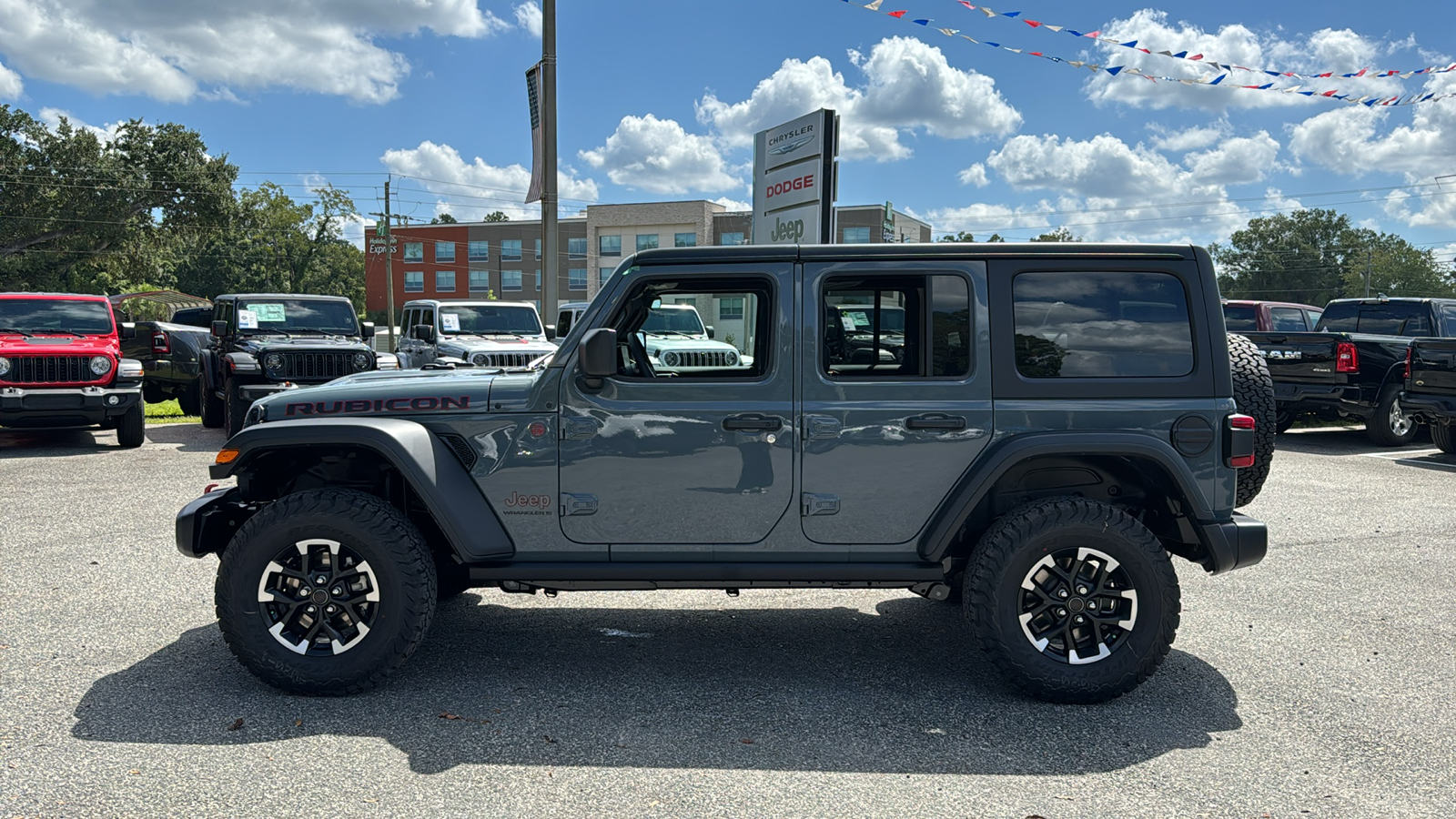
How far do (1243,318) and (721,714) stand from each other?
47.1 ft

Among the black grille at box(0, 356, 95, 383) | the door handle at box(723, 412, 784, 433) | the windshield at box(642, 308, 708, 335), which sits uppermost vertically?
the windshield at box(642, 308, 708, 335)

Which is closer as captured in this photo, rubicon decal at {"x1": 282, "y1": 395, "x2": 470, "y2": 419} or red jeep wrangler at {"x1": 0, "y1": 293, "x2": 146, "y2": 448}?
rubicon decal at {"x1": 282, "y1": 395, "x2": 470, "y2": 419}

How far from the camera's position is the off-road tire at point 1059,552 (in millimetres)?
4164

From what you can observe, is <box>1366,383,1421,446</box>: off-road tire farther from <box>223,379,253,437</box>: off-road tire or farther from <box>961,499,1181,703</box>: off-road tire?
<box>223,379,253,437</box>: off-road tire

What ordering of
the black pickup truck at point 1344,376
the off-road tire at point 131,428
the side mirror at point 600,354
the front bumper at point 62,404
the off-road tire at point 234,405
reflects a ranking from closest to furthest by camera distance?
the side mirror at point 600,354 → the front bumper at point 62,404 → the off-road tire at point 234,405 → the off-road tire at point 131,428 → the black pickup truck at point 1344,376

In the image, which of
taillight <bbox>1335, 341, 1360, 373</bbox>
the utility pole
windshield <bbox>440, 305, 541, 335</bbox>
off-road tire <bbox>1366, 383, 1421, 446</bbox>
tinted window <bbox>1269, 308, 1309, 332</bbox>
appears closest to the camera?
taillight <bbox>1335, 341, 1360, 373</bbox>

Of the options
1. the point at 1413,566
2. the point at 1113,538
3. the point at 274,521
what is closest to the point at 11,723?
the point at 274,521

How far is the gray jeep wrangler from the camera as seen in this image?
418 cm

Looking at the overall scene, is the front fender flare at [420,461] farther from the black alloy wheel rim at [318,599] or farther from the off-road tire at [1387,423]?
the off-road tire at [1387,423]

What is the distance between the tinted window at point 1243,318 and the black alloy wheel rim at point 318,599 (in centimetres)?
1458

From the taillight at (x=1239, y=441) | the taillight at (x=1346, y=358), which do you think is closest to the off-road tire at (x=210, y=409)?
the taillight at (x=1239, y=441)

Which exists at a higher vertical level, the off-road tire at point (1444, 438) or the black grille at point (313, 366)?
the black grille at point (313, 366)

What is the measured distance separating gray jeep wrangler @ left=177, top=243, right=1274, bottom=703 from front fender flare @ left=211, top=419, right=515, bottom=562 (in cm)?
1

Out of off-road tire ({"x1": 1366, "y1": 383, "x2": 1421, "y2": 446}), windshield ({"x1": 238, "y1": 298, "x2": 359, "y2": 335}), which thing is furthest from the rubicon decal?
off-road tire ({"x1": 1366, "y1": 383, "x2": 1421, "y2": 446})
